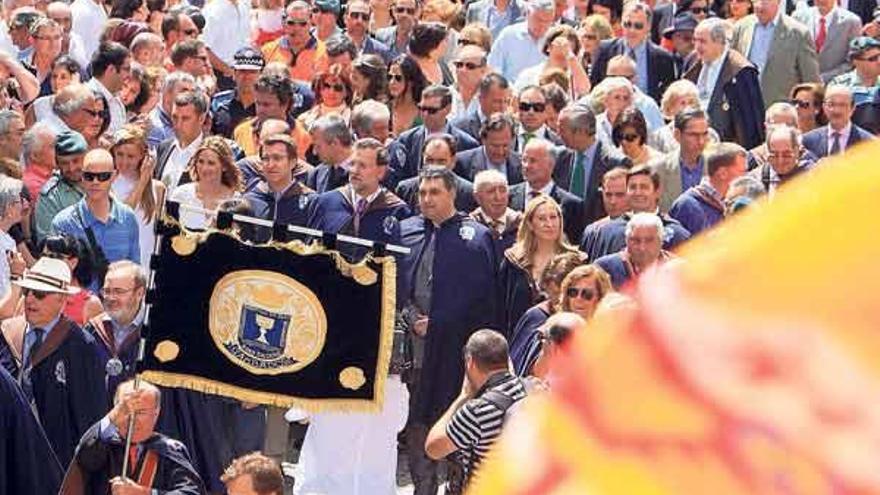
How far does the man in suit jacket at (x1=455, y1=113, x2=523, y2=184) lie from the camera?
1281 cm

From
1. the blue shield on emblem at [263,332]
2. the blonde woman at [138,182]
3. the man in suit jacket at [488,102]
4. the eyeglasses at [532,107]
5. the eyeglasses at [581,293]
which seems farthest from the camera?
the man in suit jacket at [488,102]

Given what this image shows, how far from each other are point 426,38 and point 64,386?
6306mm

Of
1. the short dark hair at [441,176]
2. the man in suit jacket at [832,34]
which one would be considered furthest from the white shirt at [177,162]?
the man in suit jacket at [832,34]

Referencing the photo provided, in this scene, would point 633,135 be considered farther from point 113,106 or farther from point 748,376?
point 748,376

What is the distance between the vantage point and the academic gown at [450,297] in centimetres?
1105

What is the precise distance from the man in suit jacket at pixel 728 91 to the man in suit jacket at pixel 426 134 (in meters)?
2.35

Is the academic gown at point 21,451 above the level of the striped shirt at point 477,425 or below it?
below

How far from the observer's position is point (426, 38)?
1564 centimetres

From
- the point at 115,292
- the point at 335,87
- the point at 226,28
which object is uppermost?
the point at 115,292

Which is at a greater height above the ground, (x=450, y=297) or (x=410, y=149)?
(x=450, y=297)

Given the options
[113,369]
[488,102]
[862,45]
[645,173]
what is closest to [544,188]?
[645,173]

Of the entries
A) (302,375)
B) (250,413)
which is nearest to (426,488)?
(250,413)

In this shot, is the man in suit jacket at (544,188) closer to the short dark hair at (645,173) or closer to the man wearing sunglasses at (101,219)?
the short dark hair at (645,173)

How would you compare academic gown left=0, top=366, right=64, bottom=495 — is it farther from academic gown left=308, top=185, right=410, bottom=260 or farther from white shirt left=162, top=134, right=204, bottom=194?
white shirt left=162, top=134, right=204, bottom=194
